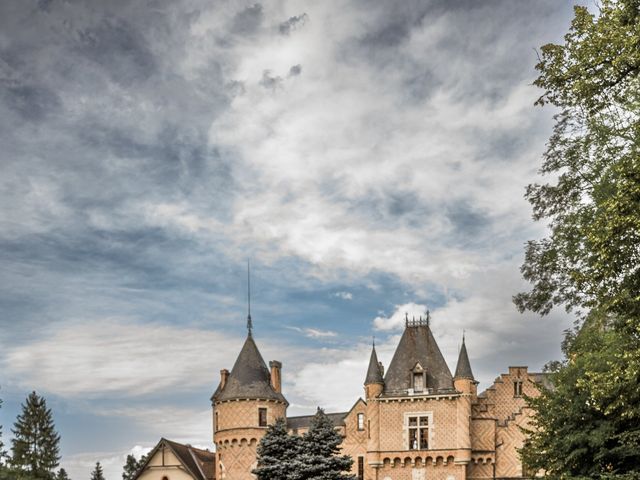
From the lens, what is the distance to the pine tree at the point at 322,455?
3634cm

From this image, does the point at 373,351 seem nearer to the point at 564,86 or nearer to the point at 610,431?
the point at 610,431

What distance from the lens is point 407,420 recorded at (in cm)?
4422

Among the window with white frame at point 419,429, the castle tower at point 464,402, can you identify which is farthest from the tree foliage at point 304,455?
the castle tower at point 464,402

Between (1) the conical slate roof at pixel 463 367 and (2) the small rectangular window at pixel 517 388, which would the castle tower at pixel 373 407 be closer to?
(1) the conical slate roof at pixel 463 367

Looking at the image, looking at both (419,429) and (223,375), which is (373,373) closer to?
(419,429)

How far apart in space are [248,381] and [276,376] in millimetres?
2610

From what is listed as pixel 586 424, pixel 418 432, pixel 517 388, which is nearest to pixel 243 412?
pixel 418 432

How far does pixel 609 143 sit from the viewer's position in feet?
70.0

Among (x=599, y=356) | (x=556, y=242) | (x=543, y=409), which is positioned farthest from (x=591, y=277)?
(x=543, y=409)

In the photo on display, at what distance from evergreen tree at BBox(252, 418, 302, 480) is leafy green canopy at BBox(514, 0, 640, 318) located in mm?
18254

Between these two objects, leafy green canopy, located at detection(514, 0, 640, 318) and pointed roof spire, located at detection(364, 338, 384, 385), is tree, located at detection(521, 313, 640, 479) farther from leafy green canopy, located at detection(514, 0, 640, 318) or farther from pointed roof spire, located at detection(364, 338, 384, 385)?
pointed roof spire, located at detection(364, 338, 384, 385)

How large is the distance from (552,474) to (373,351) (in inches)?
835

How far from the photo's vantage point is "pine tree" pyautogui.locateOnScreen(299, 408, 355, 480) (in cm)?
3634

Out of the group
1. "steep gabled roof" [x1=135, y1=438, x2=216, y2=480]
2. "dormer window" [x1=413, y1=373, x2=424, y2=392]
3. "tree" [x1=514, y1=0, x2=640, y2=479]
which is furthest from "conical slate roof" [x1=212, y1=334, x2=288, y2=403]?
"tree" [x1=514, y1=0, x2=640, y2=479]
